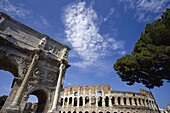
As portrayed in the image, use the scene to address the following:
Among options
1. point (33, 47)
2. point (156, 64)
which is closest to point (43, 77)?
point (33, 47)

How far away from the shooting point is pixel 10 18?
30.0ft

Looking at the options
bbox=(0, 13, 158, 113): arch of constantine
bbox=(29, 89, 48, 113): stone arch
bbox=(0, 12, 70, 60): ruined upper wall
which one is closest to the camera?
bbox=(0, 13, 158, 113): arch of constantine

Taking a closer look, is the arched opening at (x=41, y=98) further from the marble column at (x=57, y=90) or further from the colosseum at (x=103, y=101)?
the colosseum at (x=103, y=101)

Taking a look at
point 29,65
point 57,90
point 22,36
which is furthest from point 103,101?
point 22,36

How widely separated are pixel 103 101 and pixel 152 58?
2056 cm

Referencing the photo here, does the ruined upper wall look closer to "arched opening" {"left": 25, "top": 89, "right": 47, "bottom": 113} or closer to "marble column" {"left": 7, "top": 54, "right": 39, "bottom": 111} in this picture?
"marble column" {"left": 7, "top": 54, "right": 39, "bottom": 111}

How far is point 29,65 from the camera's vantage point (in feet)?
29.2

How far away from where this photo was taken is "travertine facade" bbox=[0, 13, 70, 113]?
780 cm

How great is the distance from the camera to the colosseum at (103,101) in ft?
79.3

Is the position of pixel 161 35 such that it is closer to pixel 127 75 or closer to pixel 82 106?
pixel 127 75

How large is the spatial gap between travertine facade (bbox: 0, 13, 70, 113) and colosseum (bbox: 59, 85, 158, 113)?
1860 centimetres

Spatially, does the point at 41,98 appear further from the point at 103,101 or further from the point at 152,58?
the point at 103,101

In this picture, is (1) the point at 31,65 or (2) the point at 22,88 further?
(1) the point at 31,65

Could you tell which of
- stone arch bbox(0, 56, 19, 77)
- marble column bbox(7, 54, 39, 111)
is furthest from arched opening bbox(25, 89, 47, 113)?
stone arch bbox(0, 56, 19, 77)
